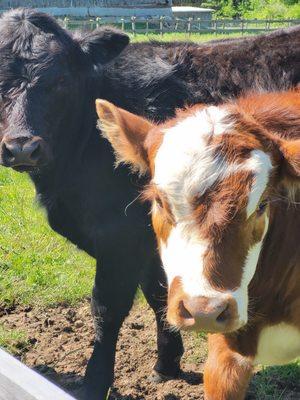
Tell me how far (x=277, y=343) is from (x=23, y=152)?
5.92 feet

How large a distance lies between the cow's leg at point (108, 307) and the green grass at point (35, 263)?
778mm

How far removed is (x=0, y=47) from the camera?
14.9 feet

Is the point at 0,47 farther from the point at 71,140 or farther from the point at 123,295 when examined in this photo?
the point at 123,295

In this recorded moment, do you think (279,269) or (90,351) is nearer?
(279,269)

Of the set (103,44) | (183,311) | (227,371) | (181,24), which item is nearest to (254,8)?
(181,24)

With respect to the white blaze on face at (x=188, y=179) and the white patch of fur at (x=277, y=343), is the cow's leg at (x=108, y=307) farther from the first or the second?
the white blaze on face at (x=188, y=179)

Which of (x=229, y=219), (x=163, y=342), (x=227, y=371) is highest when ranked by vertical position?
(x=229, y=219)

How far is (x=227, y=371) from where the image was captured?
3668 millimetres

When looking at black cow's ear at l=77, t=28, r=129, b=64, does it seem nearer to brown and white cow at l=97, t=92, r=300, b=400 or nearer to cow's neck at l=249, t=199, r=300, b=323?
brown and white cow at l=97, t=92, r=300, b=400

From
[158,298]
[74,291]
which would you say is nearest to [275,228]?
[158,298]

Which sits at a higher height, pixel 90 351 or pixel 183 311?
pixel 183 311

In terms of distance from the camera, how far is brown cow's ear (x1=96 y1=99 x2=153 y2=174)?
348 centimetres

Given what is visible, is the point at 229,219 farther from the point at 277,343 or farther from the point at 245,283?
the point at 277,343

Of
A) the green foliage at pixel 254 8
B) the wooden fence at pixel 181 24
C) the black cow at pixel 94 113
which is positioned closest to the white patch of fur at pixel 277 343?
the black cow at pixel 94 113
